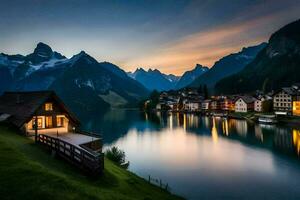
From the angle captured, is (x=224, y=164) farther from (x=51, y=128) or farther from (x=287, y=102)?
(x=287, y=102)

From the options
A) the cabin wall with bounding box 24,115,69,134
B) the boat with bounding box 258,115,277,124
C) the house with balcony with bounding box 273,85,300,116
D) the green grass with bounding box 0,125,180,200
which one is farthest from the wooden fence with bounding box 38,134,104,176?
the house with balcony with bounding box 273,85,300,116

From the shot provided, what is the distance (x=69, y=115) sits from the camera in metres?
53.6

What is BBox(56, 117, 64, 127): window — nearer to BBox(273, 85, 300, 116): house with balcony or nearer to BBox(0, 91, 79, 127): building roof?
BBox(0, 91, 79, 127): building roof

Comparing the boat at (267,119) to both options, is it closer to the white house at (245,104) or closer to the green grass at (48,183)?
the white house at (245,104)

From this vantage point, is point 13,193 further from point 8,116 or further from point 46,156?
point 8,116

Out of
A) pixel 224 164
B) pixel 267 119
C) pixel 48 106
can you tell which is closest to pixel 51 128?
pixel 48 106

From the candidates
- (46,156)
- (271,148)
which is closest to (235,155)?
(271,148)

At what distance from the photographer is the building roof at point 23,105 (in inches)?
1821

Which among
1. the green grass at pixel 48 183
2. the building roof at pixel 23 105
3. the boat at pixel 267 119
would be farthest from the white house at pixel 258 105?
the green grass at pixel 48 183

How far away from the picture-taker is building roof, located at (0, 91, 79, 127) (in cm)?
4625

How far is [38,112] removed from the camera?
4856 cm

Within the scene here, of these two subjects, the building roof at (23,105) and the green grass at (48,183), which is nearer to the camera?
the green grass at (48,183)

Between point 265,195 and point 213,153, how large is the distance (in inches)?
1227

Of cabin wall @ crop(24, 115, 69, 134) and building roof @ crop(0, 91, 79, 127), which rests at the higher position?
building roof @ crop(0, 91, 79, 127)
